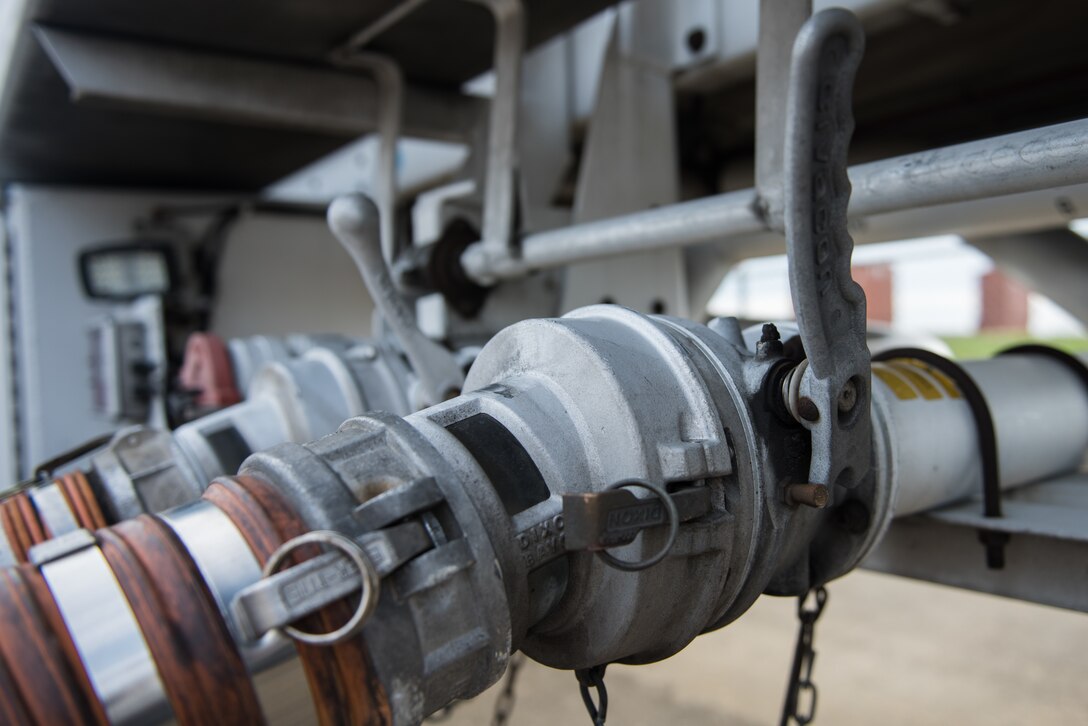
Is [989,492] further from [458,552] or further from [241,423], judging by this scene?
[241,423]

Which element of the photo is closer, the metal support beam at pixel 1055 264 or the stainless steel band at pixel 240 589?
the stainless steel band at pixel 240 589

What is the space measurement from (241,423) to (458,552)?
0.73m

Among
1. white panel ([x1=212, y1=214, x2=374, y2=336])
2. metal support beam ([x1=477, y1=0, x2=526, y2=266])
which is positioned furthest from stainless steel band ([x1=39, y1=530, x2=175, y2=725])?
white panel ([x1=212, y1=214, x2=374, y2=336])

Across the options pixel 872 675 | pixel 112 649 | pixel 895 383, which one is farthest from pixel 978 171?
pixel 872 675

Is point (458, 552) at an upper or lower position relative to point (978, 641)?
upper

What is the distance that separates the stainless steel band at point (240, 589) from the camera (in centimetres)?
44

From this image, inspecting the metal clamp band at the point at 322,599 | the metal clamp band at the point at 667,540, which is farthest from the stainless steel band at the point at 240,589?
the metal clamp band at the point at 667,540

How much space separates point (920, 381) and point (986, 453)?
96mm

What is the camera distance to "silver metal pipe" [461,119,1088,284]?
64cm

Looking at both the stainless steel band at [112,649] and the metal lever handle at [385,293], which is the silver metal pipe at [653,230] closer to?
the metal lever handle at [385,293]

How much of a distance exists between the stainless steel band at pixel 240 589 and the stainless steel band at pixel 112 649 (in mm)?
42

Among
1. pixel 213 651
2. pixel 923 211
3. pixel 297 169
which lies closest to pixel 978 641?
pixel 923 211

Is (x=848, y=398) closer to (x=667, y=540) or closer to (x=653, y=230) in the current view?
(x=667, y=540)

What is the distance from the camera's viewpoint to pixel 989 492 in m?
0.80
